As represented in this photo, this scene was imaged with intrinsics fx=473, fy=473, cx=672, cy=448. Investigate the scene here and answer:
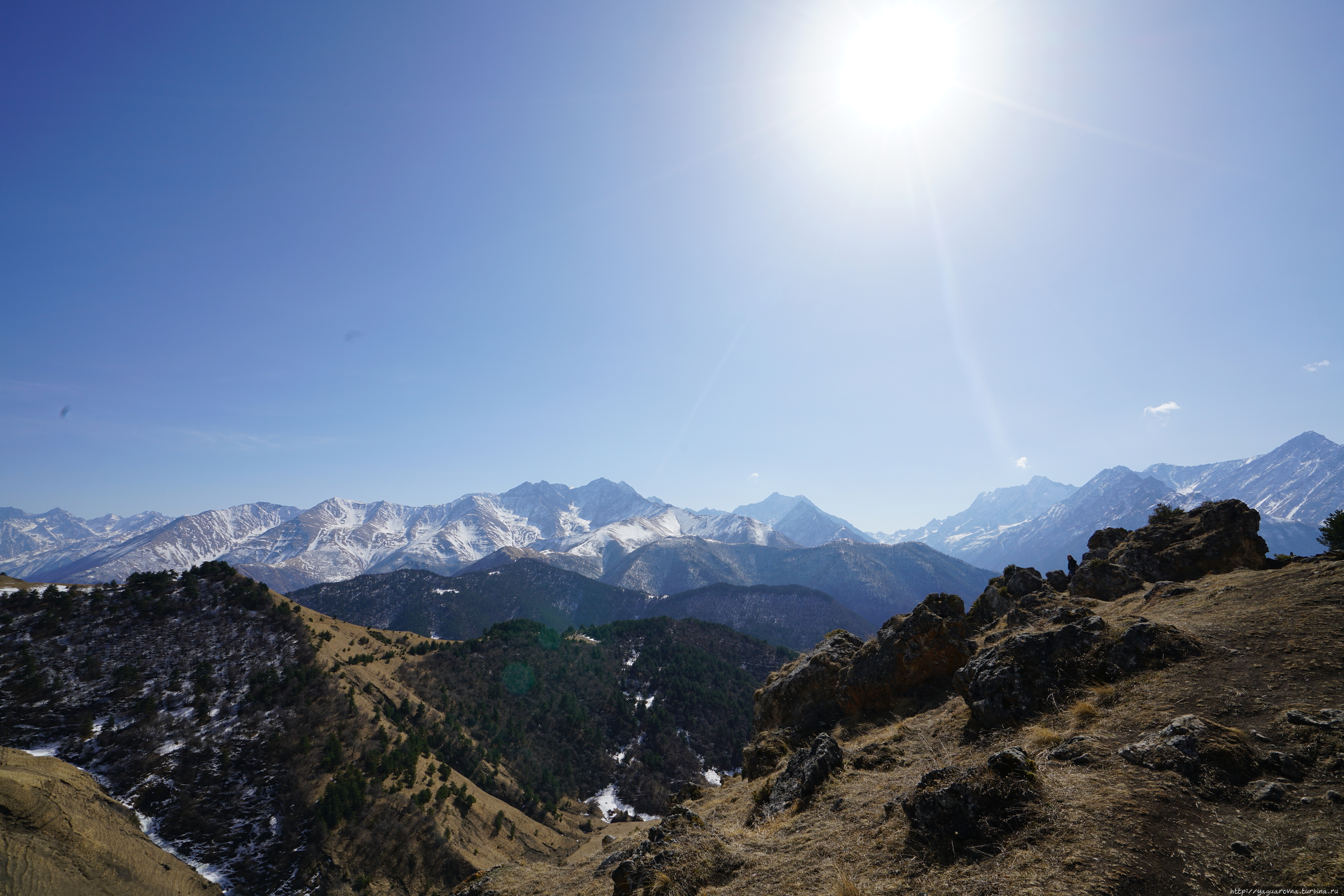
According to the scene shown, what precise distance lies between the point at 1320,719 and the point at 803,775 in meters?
13.0

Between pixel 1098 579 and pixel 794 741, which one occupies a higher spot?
pixel 1098 579

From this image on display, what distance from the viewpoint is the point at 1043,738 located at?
1290 cm

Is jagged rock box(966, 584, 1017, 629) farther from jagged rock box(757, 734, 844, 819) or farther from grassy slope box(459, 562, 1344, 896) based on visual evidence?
jagged rock box(757, 734, 844, 819)

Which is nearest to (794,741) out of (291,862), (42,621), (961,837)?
(961,837)

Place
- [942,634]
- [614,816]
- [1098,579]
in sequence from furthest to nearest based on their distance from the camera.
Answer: [614,816] < [1098,579] < [942,634]

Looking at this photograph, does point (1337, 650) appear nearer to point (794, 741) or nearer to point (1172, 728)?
point (1172, 728)

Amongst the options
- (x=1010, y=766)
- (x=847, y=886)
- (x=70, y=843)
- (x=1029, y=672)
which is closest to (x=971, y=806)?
(x=1010, y=766)

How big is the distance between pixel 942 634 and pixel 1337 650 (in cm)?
1319

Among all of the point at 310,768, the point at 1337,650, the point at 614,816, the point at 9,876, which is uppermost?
the point at 1337,650

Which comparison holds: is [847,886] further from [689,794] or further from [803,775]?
[689,794]

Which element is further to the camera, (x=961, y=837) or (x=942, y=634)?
(x=942, y=634)

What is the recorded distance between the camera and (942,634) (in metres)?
24.2

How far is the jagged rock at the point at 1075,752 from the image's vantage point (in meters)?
11.2

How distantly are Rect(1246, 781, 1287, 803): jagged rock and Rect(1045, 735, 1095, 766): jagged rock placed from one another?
270 cm
